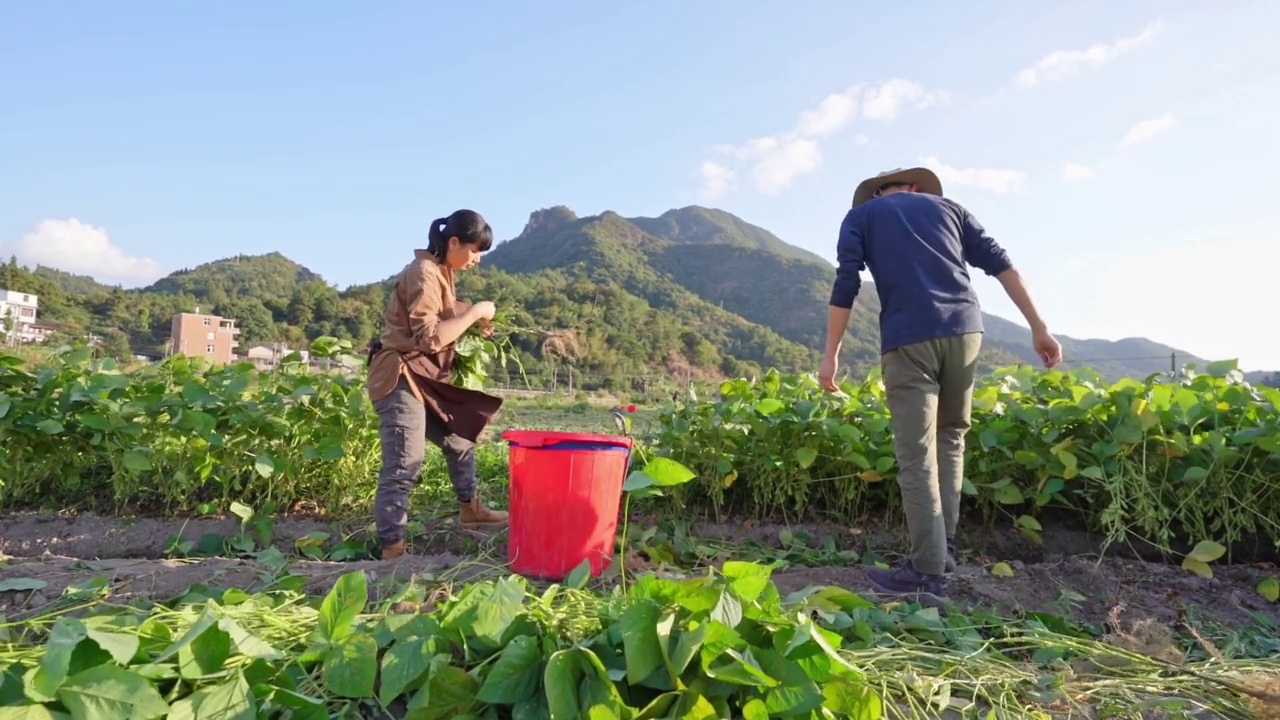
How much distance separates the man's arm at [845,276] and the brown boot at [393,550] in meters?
1.61

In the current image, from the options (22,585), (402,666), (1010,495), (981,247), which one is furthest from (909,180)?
(22,585)

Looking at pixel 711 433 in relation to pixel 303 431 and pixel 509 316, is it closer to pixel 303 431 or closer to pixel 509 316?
pixel 509 316

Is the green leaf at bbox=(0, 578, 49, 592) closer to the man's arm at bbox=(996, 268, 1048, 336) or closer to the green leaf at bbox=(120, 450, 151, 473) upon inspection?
the green leaf at bbox=(120, 450, 151, 473)

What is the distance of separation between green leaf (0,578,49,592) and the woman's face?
4.90 ft

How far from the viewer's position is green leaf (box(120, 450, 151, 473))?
2.88m

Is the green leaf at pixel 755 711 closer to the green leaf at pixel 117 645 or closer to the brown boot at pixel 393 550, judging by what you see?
the green leaf at pixel 117 645

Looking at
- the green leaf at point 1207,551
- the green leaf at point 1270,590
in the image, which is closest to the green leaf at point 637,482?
the green leaf at point 1207,551

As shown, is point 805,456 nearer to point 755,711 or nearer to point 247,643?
point 755,711

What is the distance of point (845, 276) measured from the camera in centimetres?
230

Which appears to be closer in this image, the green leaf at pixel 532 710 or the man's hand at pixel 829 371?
the green leaf at pixel 532 710

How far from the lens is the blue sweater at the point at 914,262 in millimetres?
2207

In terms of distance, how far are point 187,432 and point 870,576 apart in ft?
8.94

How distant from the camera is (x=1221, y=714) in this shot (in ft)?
4.36

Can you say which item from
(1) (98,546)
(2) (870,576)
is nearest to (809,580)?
(2) (870,576)
